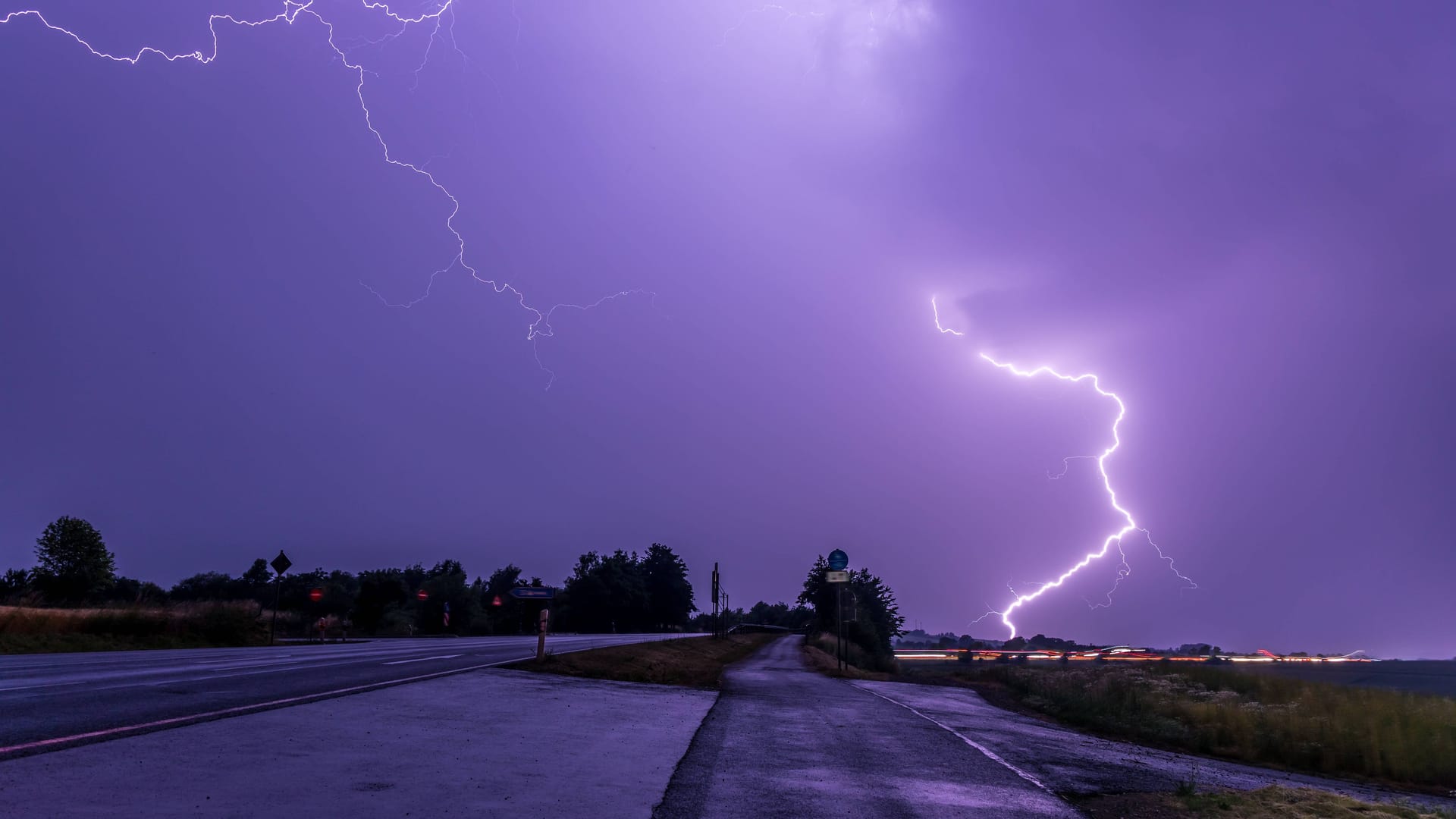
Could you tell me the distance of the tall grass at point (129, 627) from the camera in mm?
23969

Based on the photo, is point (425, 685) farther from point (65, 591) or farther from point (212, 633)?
point (65, 591)

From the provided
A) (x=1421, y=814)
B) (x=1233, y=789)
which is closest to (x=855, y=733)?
(x=1233, y=789)

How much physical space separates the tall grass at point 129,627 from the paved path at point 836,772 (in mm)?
21032

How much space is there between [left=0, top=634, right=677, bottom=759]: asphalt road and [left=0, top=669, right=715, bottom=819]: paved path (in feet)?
1.88

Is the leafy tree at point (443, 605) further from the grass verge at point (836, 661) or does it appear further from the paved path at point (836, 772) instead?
the paved path at point (836, 772)

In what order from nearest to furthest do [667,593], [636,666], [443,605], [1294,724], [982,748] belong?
[982,748] < [1294,724] < [636,666] < [443,605] < [667,593]

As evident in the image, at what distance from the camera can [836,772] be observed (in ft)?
30.6

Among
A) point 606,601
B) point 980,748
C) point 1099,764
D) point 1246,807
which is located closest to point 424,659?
point 980,748

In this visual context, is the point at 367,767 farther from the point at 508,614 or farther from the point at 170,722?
the point at 508,614

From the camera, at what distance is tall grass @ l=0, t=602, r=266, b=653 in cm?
2397

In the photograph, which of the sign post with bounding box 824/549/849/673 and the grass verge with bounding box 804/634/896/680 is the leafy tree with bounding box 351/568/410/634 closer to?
the grass verge with bounding box 804/634/896/680

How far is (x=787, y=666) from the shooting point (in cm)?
3238

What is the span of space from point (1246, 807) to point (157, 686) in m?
14.2

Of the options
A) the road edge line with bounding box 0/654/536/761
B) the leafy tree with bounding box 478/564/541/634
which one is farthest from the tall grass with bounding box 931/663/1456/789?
the leafy tree with bounding box 478/564/541/634
